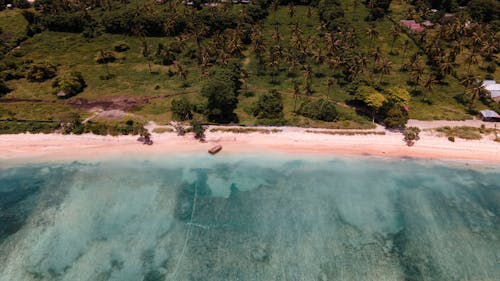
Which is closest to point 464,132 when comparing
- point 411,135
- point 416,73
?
point 411,135

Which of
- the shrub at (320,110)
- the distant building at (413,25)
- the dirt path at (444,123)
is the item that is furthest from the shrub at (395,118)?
the distant building at (413,25)

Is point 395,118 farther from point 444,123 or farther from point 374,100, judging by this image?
point 444,123

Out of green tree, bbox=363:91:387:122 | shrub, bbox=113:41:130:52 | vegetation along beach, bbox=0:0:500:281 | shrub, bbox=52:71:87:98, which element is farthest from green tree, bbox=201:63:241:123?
shrub, bbox=113:41:130:52

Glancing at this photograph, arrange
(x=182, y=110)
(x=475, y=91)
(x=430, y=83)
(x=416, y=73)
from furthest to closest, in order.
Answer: (x=416, y=73) < (x=430, y=83) < (x=182, y=110) < (x=475, y=91)

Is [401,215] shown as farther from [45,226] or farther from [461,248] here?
[45,226]

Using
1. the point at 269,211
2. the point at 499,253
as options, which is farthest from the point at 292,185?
the point at 499,253
